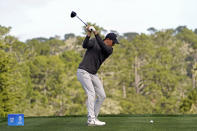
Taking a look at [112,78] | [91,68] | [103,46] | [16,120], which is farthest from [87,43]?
[112,78]

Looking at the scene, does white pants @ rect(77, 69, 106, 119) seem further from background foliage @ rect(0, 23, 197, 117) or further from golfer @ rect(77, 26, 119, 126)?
background foliage @ rect(0, 23, 197, 117)

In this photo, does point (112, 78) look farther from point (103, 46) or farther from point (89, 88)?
point (103, 46)

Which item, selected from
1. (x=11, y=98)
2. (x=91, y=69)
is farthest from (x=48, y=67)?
(x=91, y=69)

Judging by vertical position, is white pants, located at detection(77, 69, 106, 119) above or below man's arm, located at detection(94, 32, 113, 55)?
below

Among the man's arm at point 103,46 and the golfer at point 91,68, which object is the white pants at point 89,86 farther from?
the man's arm at point 103,46

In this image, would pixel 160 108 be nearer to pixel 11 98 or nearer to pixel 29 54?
pixel 29 54

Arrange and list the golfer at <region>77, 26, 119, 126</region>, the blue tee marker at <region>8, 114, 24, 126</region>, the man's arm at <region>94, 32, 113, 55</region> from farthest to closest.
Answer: the blue tee marker at <region>8, 114, 24, 126</region> < the golfer at <region>77, 26, 119, 126</region> < the man's arm at <region>94, 32, 113, 55</region>

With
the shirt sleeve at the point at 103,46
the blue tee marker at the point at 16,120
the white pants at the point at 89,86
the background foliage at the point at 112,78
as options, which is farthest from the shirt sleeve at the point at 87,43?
the background foliage at the point at 112,78

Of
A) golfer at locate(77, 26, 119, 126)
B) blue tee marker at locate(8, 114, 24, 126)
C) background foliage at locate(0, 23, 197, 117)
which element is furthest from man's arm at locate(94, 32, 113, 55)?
background foliage at locate(0, 23, 197, 117)

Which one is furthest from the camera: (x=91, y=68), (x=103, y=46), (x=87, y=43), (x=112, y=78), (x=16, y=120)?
(x=112, y=78)

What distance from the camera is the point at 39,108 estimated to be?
60.5 meters

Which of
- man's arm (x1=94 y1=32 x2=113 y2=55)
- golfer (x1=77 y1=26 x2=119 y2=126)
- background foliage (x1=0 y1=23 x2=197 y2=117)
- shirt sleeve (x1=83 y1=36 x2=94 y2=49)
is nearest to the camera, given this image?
shirt sleeve (x1=83 y1=36 x2=94 y2=49)

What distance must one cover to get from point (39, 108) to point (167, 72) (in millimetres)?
27428


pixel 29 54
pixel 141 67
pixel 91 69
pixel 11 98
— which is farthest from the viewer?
pixel 141 67
